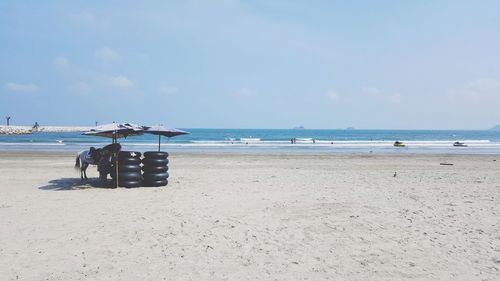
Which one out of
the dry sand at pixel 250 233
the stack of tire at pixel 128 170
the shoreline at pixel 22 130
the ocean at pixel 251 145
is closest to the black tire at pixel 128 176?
the stack of tire at pixel 128 170

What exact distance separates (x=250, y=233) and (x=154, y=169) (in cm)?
618

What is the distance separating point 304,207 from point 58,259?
17.0 ft

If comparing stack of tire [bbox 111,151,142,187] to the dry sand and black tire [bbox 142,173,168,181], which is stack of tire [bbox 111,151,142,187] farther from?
the dry sand

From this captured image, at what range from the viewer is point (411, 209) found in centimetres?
868

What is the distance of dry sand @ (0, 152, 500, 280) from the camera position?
4.97 m

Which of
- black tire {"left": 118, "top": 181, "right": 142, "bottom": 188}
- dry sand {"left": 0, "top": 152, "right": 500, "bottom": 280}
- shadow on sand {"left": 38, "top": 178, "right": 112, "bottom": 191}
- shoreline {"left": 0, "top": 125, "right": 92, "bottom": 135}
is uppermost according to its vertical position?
shoreline {"left": 0, "top": 125, "right": 92, "bottom": 135}

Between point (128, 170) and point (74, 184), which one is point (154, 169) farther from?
point (74, 184)

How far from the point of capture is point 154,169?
12.1 metres

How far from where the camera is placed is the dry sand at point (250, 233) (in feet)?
16.3

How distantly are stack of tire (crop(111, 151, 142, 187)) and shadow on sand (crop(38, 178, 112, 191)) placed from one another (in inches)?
24.7

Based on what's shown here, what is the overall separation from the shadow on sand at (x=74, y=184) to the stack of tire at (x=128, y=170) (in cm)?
63

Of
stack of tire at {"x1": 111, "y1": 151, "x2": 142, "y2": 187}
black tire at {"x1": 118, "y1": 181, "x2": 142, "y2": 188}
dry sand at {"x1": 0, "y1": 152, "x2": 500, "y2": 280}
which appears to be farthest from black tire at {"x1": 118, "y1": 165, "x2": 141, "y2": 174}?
dry sand at {"x1": 0, "y1": 152, "x2": 500, "y2": 280}

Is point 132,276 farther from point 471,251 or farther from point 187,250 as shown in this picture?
point 471,251

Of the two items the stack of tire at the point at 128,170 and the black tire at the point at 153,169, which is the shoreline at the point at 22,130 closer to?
the stack of tire at the point at 128,170
